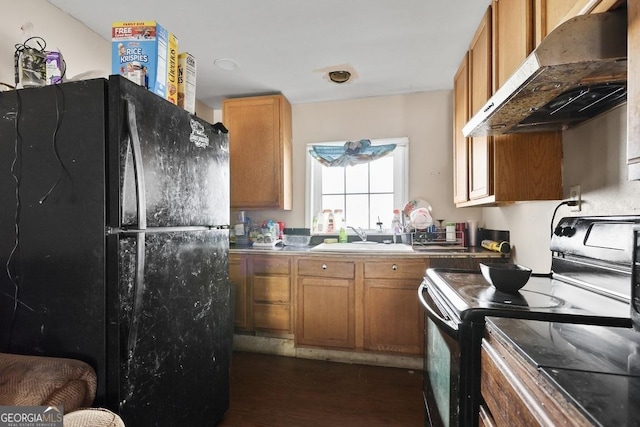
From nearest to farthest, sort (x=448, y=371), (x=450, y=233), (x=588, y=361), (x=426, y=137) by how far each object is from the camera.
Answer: (x=588, y=361) → (x=448, y=371) → (x=450, y=233) → (x=426, y=137)

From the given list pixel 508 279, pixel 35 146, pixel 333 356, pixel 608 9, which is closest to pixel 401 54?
pixel 608 9

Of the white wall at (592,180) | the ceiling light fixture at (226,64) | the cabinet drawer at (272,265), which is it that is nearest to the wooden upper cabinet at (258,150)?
the ceiling light fixture at (226,64)

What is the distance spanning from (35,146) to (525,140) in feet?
6.84

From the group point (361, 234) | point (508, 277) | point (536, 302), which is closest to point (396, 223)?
point (361, 234)

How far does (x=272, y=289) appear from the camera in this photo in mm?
2410

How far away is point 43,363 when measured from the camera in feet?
3.14

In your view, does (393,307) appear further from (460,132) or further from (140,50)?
(140,50)

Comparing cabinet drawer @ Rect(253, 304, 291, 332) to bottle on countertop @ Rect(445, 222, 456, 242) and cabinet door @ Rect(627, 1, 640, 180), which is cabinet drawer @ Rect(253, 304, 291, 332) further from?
cabinet door @ Rect(627, 1, 640, 180)

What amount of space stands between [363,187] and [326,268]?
3.24 feet

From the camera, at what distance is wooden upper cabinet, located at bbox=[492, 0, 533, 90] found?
1.16 meters

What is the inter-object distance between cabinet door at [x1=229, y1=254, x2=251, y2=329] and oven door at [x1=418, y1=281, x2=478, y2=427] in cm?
153

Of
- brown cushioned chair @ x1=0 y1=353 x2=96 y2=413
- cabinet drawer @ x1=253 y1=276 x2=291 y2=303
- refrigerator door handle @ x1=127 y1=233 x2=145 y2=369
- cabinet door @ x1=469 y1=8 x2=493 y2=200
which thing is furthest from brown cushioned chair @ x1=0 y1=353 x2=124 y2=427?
cabinet door @ x1=469 y1=8 x2=493 y2=200

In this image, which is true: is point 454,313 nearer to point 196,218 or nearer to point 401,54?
point 196,218

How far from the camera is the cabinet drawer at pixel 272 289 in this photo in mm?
2391
